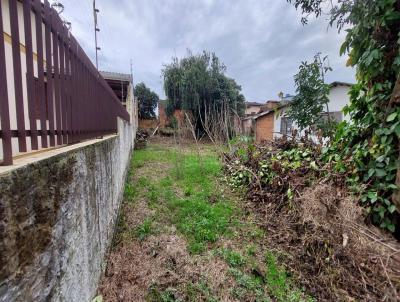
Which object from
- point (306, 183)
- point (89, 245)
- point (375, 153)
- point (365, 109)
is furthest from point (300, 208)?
point (89, 245)

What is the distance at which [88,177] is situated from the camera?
1841 mm

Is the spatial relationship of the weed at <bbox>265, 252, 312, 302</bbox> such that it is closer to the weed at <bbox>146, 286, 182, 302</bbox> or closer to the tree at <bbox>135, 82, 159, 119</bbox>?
the weed at <bbox>146, 286, 182, 302</bbox>

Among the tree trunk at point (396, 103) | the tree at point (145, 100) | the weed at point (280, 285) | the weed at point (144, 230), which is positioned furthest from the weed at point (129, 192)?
the tree at point (145, 100)

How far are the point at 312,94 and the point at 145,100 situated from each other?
1757 centimetres

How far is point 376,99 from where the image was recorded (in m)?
2.70

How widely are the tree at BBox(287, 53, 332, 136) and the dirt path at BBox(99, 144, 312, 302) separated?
2486 mm

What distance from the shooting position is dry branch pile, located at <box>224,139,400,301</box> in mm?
2166

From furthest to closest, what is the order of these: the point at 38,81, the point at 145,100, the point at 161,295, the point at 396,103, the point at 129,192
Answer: the point at 145,100 < the point at 129,192 < the point at 396,103 < the point at 161,295 < the point at 38,81

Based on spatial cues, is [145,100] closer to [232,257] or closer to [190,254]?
[190,254]

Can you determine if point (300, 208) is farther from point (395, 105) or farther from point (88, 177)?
point (88, 177)

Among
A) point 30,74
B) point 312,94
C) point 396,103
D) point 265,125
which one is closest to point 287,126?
point 265,125

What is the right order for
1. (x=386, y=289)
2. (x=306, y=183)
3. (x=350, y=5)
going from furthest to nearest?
(x=306, y=183) → (x=350, y=5) → (x=386, y=289)

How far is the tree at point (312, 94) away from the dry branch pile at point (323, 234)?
0.77 m

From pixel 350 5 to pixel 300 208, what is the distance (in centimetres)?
285
